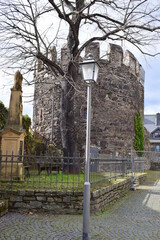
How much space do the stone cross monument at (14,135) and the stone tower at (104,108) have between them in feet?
26.7

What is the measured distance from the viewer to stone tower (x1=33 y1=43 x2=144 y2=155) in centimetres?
1688

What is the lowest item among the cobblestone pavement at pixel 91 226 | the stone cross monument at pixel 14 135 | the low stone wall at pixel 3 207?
the cobblestone pavement at pixel 91 226

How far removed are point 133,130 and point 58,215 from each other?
13671 millimetres

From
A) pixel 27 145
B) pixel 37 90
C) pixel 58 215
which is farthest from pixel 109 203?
pixel 37 90

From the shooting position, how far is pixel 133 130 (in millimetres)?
18969

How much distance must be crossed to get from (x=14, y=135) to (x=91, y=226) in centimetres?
365

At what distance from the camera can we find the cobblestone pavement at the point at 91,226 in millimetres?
4609

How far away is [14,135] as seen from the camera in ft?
25.5

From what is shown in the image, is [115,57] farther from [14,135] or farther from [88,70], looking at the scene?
[88,70]

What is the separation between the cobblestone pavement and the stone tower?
10100 millimetres

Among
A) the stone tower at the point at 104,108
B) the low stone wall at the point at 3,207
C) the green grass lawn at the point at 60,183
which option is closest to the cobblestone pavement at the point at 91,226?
the low stone wall at the point at 3,207

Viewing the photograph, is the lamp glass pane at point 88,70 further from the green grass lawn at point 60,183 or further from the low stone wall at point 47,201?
the low stone wall at point 47,201

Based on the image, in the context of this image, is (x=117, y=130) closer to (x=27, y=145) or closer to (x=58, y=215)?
(x=27, y=145)

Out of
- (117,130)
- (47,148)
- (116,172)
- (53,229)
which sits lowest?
(53,229)
